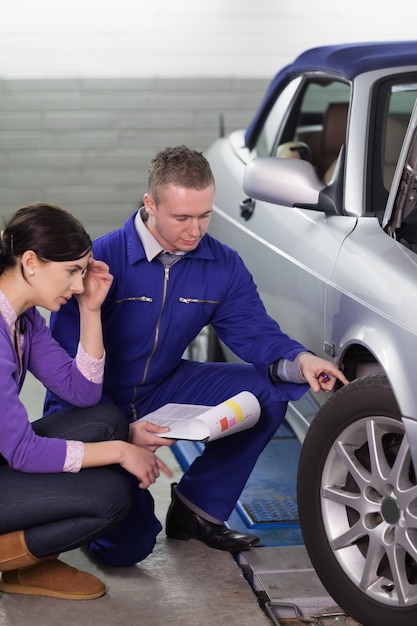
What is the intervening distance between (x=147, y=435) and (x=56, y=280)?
1.85ft

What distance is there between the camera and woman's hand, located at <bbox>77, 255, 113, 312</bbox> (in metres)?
2.95

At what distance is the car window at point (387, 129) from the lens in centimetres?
318

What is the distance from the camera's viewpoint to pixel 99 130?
8891 mm

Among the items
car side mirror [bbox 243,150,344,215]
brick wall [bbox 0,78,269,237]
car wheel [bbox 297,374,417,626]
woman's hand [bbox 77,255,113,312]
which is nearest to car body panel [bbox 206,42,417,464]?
car side mirror [bbox 243,150,344,215]

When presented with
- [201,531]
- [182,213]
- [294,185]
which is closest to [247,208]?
[294,185]

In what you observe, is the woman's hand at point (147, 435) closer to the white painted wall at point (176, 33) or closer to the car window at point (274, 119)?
the car window at point (274, 119)

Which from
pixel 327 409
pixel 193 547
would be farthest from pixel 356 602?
pixel 193 547

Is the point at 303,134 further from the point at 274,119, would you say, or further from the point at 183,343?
the point at 183,343

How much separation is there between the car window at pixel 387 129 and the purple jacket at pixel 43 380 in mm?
1044

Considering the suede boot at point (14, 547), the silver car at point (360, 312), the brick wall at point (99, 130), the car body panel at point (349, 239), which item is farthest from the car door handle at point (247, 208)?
the brick wall at point (99, 130)

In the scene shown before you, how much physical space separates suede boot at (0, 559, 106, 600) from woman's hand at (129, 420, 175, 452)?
0.41 metres

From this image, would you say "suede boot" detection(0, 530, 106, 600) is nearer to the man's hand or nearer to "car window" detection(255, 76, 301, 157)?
the man's hand

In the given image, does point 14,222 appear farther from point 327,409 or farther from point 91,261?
point 327,409

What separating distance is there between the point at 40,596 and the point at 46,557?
0.46 ft
